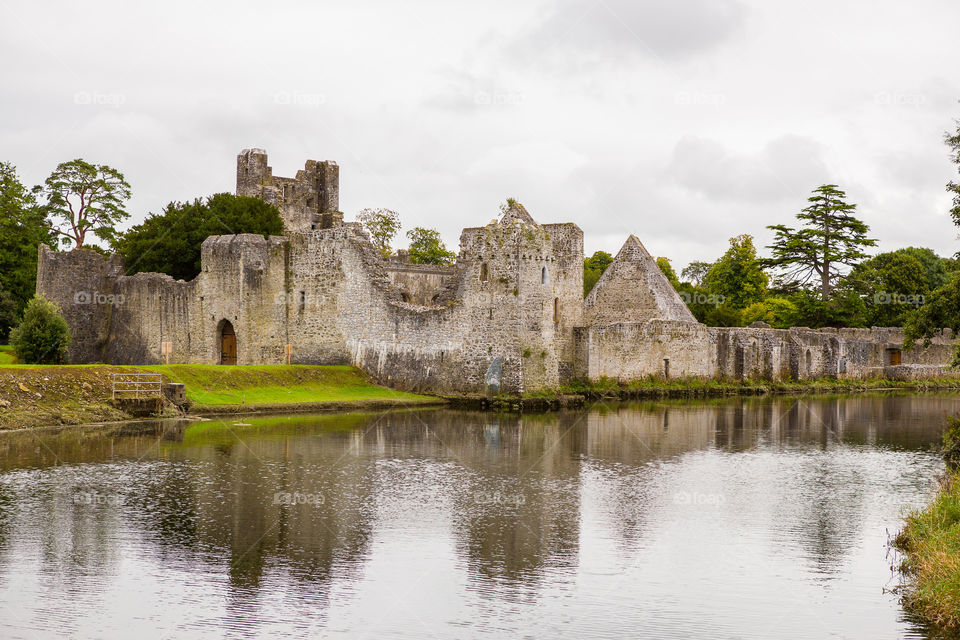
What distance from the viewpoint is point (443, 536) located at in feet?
51.5

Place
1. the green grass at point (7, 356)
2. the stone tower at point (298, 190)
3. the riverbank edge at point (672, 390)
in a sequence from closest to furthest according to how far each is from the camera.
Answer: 1. the riverbank edge at point (672, 390)
2. the green grass at point (7, 356)
3. the stone tower at point (298, 190)

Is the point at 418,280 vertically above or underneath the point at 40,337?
above

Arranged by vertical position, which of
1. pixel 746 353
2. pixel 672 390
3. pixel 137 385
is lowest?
pixel 672 390

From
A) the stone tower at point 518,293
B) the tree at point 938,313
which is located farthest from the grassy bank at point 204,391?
the tree at point 938,313

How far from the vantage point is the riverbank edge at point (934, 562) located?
38.9ft

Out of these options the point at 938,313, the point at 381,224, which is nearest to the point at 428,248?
the point at 381,224

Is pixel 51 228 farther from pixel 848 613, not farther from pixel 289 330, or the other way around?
pixel 848 613

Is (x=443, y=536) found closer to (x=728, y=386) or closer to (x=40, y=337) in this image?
(x=40, y=337)

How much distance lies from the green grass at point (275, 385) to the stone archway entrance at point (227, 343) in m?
6.16

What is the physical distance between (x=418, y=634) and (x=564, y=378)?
34464 mm

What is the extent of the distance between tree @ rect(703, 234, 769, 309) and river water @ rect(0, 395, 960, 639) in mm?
52823

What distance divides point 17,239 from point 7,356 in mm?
16985

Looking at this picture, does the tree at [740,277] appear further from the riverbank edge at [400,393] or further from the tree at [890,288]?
the riverbank edge at [400,393]

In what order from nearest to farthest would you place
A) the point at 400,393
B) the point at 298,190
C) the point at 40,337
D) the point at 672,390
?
the point at 40,337
the point at 400,393
the point at 672,390
the point at 298,190
